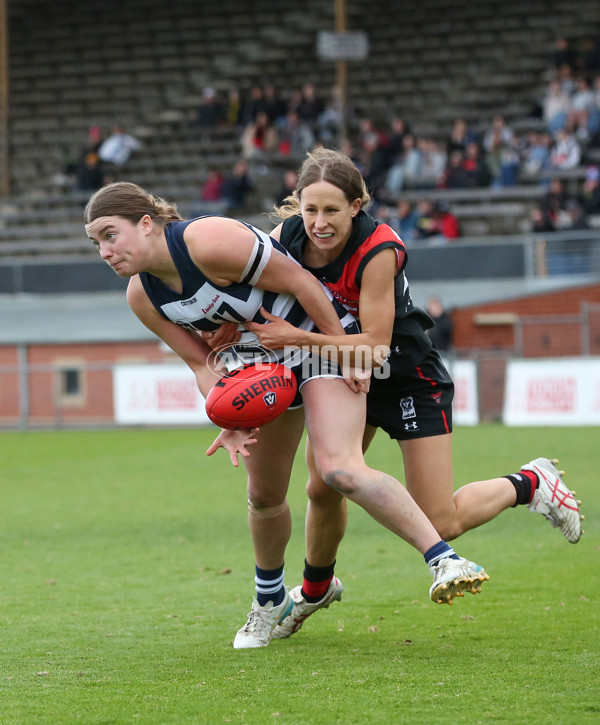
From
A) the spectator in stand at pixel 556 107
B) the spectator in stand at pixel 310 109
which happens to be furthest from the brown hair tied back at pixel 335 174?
the spectator in stand at pixel 310 109

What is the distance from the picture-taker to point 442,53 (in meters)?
26.9

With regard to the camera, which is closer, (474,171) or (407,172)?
(474,171)

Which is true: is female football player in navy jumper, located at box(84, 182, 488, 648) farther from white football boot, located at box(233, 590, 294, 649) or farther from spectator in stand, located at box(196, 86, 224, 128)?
spectator in stand, located at box(196, 86, 224, 128)

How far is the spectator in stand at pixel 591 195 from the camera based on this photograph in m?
19.9

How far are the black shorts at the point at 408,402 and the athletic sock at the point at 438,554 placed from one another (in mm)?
692

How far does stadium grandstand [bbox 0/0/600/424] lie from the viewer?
19312 millimetres

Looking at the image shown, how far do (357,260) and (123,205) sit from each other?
97cm

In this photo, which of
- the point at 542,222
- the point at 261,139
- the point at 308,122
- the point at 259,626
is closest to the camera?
the point at 259,626

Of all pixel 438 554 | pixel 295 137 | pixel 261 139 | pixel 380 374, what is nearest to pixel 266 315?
pixel 380 374

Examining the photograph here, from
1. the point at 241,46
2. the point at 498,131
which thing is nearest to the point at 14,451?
the point at 498,131

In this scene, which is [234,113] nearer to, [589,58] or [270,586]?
[589,58]

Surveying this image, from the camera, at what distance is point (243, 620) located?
18.6ft

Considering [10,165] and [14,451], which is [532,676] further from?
[10,165]

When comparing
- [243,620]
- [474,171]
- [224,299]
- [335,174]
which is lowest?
[243,620]
